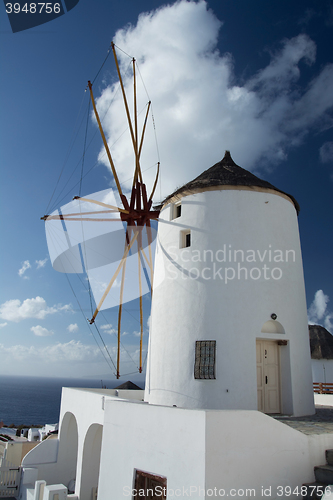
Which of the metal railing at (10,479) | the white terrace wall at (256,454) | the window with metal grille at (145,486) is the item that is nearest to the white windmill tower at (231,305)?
the white terrace wall at (256,454)

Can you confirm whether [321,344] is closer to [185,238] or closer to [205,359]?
Answer: [185,238]

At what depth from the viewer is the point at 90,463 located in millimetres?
10242

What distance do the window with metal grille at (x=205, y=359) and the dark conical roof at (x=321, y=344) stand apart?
16.1m

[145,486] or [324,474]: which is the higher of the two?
[324,474]

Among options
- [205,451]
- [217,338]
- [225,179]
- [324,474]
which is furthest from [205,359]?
[225,179]

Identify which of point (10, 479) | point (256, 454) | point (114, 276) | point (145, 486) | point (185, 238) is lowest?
point (10, 479)

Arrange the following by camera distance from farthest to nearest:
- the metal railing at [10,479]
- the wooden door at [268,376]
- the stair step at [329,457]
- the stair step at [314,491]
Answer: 1. the metal railing at [10,479]
2. the wooden door at [268,376]
3. the stair step at [329,457]
4. the stair step at [314,491]

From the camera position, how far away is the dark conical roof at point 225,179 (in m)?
10.2

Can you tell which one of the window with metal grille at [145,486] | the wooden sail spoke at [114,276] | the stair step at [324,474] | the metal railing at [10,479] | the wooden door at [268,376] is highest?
the wooden sail spoke at [114,276]

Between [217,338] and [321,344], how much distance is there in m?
16.3

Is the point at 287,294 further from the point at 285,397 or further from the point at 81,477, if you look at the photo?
the point at 81,477

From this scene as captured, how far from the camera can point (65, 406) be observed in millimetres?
12492

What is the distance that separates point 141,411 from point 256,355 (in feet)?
12.7

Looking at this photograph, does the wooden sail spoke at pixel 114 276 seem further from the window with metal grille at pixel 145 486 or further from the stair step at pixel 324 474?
the stair step at pixel 324 474
